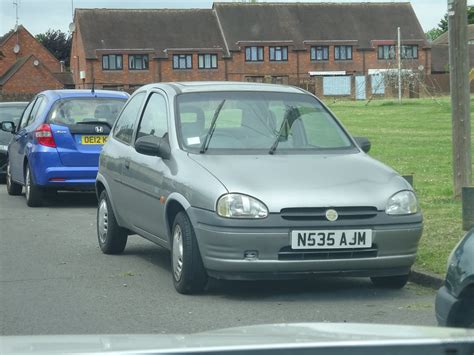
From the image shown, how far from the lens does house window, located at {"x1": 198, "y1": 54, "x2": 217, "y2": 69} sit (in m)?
89.1

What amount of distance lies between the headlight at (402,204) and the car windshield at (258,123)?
110 centimetres

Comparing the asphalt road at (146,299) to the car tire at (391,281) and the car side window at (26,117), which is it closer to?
the car tire at (391,281)

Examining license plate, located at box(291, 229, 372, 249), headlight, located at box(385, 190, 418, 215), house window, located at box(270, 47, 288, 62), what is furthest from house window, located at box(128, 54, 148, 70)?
license plate, located at box(291, 229, 372, 249)

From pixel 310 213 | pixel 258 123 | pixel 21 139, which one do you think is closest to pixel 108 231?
pixel 258 123

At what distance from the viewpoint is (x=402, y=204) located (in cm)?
809

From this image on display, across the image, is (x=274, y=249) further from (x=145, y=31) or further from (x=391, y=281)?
(x=145, y=31)

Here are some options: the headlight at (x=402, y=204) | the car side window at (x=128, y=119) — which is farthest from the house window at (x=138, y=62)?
the headlight at (x=402, y=204)

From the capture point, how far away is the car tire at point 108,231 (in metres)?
10.3

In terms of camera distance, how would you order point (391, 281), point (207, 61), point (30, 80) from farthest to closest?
point (207, 61) < point (30, 80) < point (391, 281)

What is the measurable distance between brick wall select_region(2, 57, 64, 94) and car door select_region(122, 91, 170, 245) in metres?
79.4

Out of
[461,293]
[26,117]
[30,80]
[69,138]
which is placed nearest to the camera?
[461,293]

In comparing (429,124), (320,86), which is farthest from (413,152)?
(320,86)

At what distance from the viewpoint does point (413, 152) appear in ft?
78.0

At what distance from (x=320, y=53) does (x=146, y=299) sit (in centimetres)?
8450
